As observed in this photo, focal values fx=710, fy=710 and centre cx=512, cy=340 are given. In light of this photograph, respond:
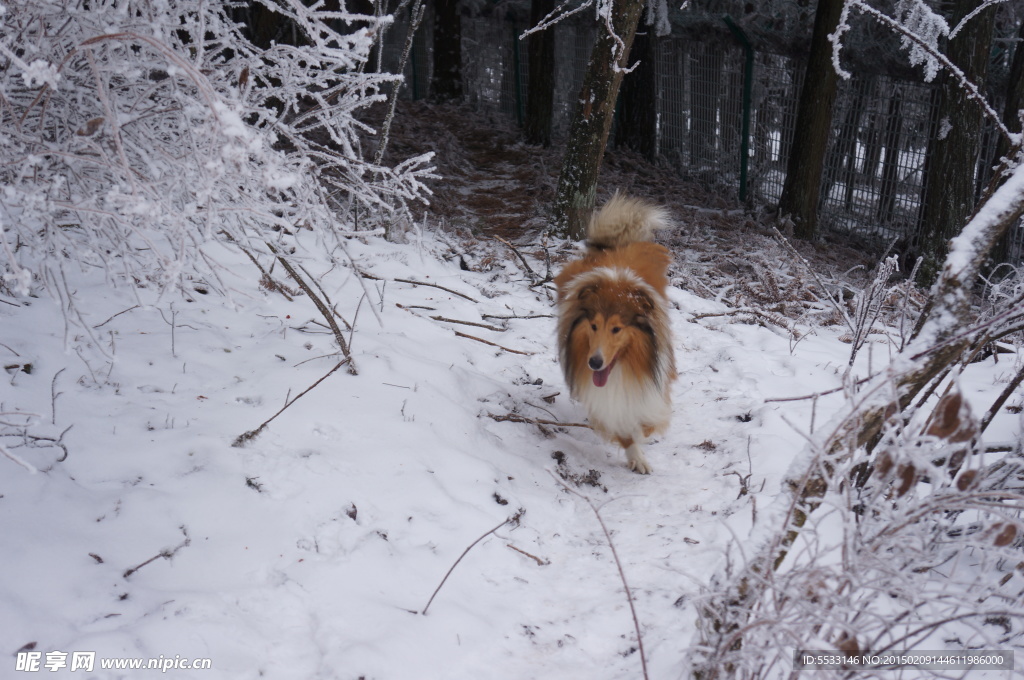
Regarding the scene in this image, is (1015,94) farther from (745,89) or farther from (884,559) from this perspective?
(884,559)

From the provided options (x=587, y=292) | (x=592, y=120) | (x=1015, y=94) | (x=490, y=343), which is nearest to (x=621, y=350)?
(x=587, y=292)

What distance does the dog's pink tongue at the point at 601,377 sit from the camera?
140 inches

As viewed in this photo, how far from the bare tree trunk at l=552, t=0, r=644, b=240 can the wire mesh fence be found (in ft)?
8.79

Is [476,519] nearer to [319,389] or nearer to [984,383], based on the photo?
[319,389]

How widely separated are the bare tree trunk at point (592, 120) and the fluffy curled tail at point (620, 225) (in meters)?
2.24

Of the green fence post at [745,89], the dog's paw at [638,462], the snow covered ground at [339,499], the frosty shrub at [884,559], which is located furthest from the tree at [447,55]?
the frosty shrub at [884,559]

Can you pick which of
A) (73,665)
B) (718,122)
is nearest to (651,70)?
(718,122)

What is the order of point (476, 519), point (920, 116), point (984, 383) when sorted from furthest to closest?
point (920, 116)
point (984, 383)
point (476, 519)

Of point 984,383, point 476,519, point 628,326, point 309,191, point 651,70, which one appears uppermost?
point 651,70

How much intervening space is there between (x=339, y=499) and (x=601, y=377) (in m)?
1.49

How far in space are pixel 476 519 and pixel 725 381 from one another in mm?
2241

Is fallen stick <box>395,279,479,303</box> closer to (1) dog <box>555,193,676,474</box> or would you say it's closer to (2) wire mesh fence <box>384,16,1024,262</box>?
(1) dog <box>555,193,676,474</box>

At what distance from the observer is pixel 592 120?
6426mm

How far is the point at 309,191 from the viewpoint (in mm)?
2516
